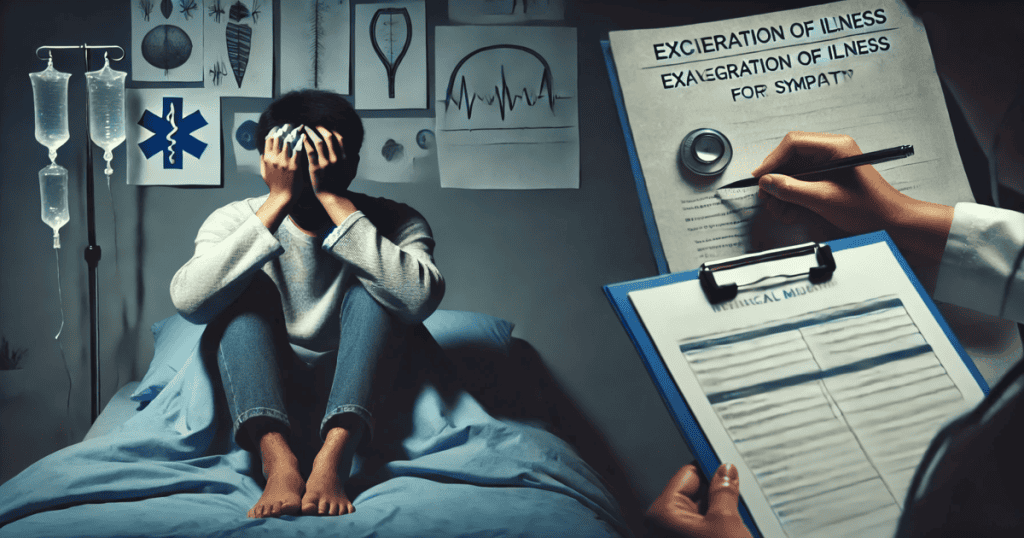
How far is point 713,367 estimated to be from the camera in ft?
1.67

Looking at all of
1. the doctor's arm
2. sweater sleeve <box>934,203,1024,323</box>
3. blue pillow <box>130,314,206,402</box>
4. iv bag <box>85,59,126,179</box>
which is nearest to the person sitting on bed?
blue pillow <box>130,314,206,402</box>

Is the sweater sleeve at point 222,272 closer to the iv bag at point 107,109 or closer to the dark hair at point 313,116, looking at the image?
the dark hair at point 313,116

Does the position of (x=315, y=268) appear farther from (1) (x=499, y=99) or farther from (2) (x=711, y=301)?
(2) (x=711, y=301)

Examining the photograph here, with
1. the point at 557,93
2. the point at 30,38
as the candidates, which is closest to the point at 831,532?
the point at 557,93

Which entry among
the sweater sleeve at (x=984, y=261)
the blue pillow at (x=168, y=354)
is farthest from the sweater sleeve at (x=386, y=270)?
the sweater sleeve at (x=984, y=261)

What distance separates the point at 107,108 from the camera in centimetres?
122

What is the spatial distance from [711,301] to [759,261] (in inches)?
2.7

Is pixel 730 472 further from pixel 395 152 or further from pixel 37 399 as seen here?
pixel 37 399

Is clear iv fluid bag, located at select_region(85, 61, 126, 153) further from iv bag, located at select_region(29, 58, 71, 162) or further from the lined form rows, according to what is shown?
the lined form rows

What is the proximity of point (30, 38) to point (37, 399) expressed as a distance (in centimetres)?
85

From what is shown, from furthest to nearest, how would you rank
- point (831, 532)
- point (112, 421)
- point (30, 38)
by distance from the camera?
1. point (30, 38)
2. point (112, 421)
3. point (831, 532)

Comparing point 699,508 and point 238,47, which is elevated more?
point 238,47

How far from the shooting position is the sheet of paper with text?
0.67 meters

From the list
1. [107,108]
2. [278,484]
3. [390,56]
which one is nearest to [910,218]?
[278,484]
